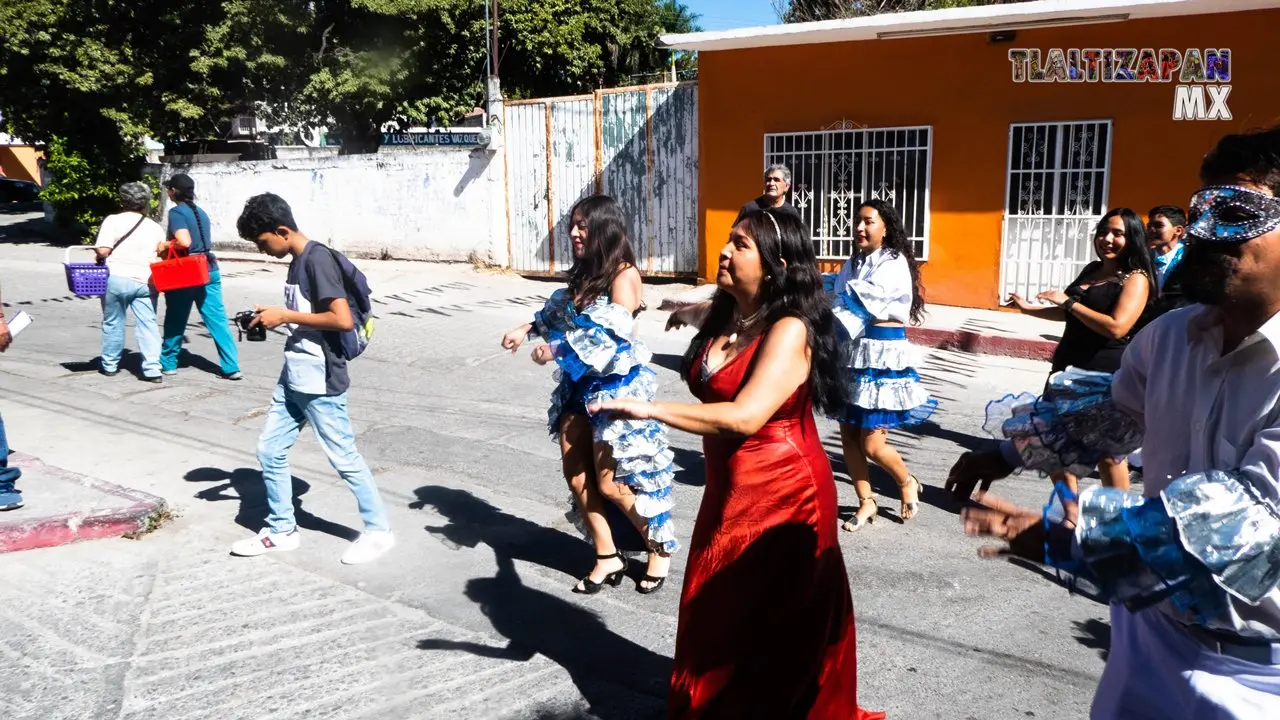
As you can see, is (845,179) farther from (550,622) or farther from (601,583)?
(550,622)

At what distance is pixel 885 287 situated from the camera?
5.23 m

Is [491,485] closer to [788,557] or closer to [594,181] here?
[788,557]

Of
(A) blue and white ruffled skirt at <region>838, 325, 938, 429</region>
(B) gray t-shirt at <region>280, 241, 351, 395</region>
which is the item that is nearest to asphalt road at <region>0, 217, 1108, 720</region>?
(A) blue and white ruffled skirt at <region>838, 325, 938, 429</region>

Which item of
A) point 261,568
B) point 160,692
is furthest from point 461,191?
point 160,692

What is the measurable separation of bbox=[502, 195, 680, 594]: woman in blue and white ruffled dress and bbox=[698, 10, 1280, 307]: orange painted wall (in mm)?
8680

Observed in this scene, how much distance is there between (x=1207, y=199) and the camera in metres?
1.79

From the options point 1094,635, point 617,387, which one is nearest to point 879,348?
point 617,387

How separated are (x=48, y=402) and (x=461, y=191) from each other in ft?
28.6

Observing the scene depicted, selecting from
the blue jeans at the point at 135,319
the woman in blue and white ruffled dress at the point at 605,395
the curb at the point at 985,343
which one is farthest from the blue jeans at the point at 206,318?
the curb at the point at 985,343

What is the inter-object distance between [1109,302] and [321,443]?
153 inches

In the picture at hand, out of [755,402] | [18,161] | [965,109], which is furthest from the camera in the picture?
[18,161]

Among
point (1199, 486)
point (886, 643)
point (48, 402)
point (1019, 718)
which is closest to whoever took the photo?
point (1199, 486)

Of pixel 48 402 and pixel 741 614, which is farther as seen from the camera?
pixel 48 402

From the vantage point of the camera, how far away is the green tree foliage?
2086 centimetres
